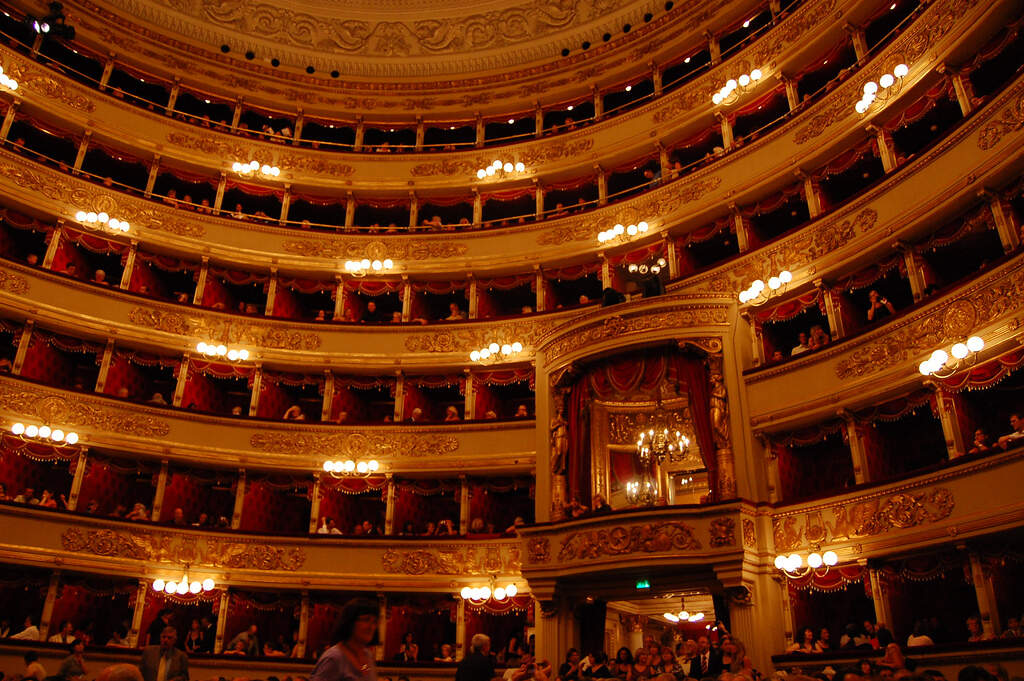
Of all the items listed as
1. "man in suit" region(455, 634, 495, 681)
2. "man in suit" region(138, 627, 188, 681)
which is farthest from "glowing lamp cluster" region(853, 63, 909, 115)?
"man in suit" region(138, 627, 188, 681)

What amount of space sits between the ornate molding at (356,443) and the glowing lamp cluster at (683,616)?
638cm

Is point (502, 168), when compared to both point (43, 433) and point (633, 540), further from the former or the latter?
point (43, 433)

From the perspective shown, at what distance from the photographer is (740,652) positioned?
10023 mm

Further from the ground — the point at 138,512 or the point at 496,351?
the point at 496,351

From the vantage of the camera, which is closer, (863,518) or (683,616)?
(863,518)

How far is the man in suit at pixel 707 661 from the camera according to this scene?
11.3m

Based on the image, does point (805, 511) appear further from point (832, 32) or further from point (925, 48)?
point (832, 32)

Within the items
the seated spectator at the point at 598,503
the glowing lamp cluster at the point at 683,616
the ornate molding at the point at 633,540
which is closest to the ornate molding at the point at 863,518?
the ornate molding at the point at 633,540

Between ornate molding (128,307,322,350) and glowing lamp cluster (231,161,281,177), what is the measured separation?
15.7 ft

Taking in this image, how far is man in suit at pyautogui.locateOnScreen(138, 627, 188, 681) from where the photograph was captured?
8.91 meters

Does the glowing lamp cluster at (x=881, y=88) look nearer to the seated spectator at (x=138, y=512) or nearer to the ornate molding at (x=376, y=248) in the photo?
the ornate molding at (x=376, y=248)

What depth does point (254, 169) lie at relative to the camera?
22391 millimetres

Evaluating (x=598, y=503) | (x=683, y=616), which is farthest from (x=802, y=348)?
(x=683, y=616)

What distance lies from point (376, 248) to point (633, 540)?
1199 cm
